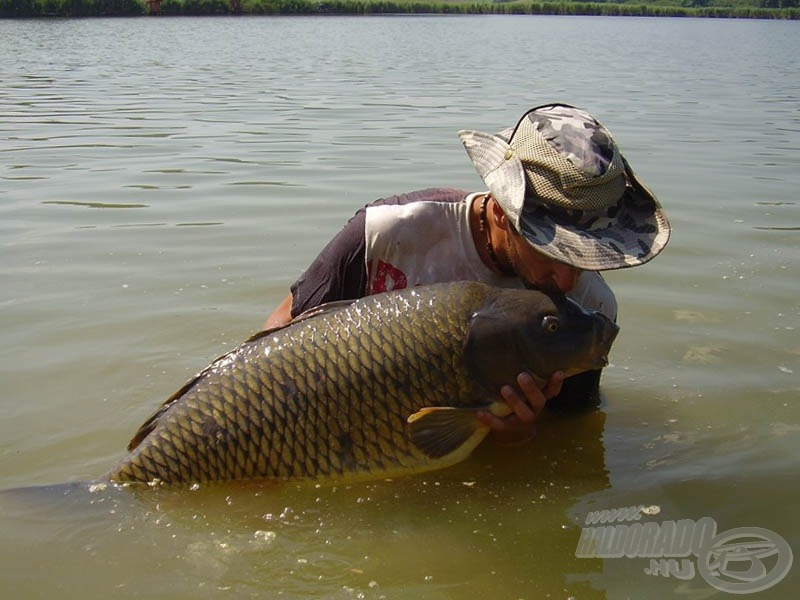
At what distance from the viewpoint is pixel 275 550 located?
2.55 meters

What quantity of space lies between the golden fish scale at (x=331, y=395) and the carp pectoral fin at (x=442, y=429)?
0.05 m

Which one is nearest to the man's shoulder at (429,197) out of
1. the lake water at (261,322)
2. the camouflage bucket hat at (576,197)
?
the camouflage bucket hat at (576,197)

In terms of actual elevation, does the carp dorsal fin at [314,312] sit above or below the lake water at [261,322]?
above

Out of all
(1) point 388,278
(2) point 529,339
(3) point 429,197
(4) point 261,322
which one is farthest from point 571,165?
(4) point 261,322

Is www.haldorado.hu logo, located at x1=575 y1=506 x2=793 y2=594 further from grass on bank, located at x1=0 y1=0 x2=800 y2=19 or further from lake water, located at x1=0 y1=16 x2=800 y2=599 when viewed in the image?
grass on bank, located at x1=0 y1=0 x2=800 y2=19

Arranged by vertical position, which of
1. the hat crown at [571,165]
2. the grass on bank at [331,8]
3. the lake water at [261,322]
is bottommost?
the lake water at [261,322]

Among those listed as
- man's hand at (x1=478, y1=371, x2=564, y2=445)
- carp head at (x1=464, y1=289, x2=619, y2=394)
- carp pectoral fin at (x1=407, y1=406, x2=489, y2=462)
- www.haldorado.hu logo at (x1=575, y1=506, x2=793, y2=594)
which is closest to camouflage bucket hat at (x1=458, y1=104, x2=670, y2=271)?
carp head at (x1=464, y1=289, x2=619, y2=394)

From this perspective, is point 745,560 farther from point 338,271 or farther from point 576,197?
point 338,271

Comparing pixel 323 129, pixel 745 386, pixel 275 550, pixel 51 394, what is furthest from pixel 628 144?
pixel 275 550

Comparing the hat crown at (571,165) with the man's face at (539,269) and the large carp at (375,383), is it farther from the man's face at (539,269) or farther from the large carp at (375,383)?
the large carp at (375,383)

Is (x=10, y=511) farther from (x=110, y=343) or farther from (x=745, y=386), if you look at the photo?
(x=745, y=386)

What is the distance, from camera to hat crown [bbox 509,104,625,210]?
246 cm

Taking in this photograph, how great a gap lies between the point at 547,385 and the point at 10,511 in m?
1.53

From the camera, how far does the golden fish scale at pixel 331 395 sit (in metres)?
2.58
